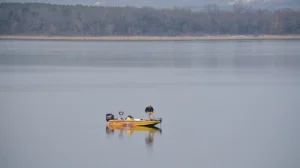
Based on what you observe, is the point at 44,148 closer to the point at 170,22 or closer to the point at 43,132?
the point at 43,132

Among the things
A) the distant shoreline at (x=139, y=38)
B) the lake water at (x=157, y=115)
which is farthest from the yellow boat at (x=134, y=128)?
the distant shoreline at (x=139, y=38)

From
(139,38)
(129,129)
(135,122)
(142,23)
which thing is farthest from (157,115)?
(139,38)

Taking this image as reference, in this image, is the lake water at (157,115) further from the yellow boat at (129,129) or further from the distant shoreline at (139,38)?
the distant shoreline at (139,38)

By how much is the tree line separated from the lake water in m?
74.6

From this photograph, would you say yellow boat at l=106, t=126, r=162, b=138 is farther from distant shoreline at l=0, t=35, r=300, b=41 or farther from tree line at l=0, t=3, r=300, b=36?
distant shoreline at l=0, t=35, r=300, b=41

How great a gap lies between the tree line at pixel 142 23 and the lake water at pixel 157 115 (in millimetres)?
74562

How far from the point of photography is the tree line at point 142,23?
11806 centimetres

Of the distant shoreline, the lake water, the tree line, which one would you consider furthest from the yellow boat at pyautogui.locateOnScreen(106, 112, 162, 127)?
the distant shoreline

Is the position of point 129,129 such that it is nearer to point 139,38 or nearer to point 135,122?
point 135,122

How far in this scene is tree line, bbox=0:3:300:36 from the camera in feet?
387

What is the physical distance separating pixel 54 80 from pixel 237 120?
16.9m

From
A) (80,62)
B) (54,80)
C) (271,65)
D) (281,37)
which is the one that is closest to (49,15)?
(281,37)

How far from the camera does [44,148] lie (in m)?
19.9

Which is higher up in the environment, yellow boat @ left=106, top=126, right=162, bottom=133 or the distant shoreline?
yellow boat @ left=106, top=126, right=162, bottom=133
